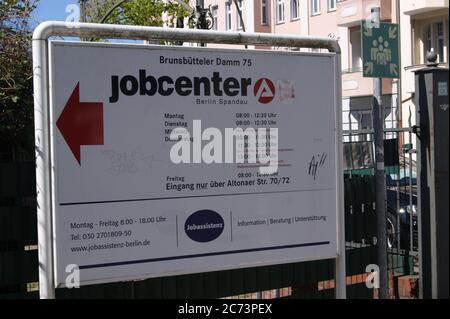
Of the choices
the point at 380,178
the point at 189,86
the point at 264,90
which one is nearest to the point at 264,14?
the point at 380,178

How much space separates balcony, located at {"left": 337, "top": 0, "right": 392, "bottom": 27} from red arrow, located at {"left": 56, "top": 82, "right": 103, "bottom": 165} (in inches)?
978

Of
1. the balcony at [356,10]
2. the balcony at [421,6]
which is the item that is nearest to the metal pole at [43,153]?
the balcony at [421,6]

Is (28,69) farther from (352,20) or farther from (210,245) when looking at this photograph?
(352,20)

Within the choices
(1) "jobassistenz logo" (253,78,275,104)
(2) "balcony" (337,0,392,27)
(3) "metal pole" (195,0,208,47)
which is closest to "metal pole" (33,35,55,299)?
(1) "jobassistenz logo" (253,78,275,104)

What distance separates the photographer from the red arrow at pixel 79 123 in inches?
191

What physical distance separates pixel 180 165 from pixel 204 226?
1.68ft

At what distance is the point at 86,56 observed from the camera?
4.93 m

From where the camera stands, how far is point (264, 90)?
555 centimetres

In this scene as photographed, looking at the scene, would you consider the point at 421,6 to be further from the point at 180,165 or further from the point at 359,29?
the point at 180,165

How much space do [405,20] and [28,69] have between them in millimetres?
22319

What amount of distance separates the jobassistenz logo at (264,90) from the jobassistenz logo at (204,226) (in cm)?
100

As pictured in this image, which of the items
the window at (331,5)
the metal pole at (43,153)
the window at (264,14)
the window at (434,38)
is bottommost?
the metal pole at (43,153)

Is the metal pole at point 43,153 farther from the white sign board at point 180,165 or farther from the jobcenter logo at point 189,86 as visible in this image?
the jobcenter logo at point 189,86
